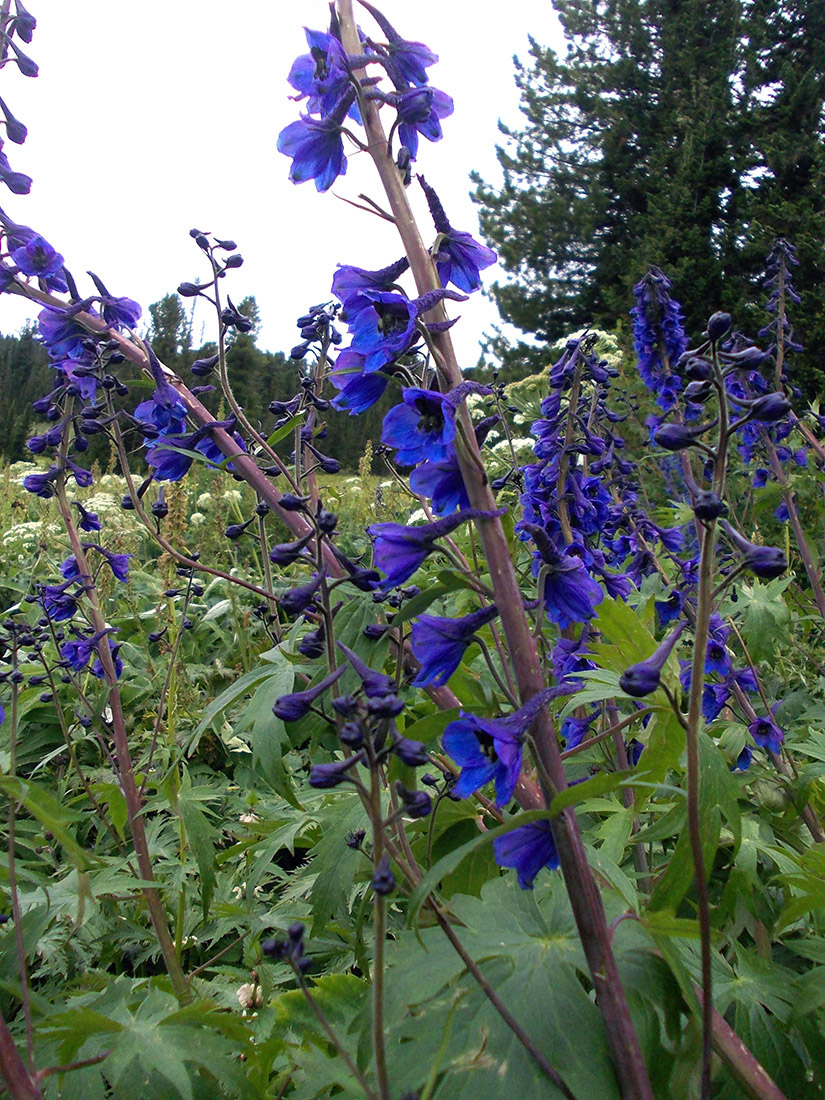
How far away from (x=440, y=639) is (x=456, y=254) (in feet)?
2.88

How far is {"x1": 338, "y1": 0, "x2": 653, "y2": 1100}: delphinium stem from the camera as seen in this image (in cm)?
123

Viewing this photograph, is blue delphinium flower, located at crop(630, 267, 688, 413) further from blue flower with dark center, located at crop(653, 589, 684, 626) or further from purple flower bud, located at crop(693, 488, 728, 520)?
purple flower bud, located at crop(693, 488, 728, 520)

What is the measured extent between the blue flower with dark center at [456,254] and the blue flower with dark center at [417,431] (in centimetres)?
36

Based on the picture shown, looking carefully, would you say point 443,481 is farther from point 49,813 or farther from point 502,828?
point 49,813

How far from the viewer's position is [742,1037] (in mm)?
1604

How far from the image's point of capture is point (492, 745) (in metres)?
1.32

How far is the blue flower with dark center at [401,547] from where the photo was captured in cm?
139

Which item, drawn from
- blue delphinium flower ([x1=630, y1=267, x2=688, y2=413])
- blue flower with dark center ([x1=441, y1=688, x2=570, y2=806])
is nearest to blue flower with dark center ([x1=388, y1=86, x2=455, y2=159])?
blue flower with dark center ([x1=441, y1=688, x2=570, y2=806])

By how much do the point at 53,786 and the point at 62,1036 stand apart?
3.27 metres

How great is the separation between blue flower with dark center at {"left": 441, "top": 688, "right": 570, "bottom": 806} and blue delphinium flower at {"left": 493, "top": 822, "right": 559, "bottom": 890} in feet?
→ 0.34

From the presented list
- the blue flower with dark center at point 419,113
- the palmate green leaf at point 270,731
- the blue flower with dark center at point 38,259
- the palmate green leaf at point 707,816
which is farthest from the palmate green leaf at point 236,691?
the blue flower with dark center at point 38,259

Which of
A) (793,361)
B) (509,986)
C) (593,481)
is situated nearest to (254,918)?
(509,986)

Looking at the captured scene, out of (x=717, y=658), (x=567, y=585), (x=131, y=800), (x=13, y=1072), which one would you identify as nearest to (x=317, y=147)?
(x=567, y=585)

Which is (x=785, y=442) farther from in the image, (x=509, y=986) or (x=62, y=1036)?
(x=62, y=1036)
